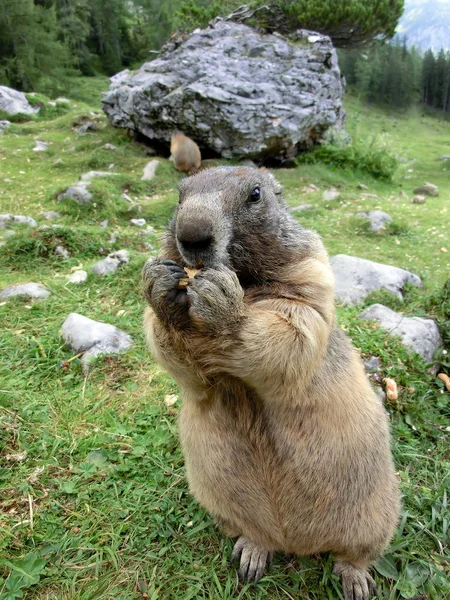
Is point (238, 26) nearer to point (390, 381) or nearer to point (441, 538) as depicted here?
point (390, 381)

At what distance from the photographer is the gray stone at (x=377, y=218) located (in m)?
8.74

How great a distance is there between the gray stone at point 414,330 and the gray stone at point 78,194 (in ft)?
20.3

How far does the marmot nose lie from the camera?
1.93m

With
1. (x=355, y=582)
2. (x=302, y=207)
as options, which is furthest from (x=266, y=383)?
(x=302, y=207)

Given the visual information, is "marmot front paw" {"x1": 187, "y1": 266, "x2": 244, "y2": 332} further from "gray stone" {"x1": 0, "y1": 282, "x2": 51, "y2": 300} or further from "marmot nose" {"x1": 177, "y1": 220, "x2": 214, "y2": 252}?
"gray stone" {"x1": 0, "y1": 282, "x2": 51, "y2": 300}

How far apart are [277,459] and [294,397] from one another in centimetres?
40

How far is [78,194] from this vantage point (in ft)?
28.3

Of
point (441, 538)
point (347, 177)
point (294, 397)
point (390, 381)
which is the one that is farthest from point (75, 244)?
point (347, 177)

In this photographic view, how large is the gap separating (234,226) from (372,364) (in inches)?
97.6

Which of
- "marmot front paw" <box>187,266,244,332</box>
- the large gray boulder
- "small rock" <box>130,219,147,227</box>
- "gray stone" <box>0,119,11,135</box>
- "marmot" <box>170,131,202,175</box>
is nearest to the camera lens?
"marmot front paw" <box>187,266,244,332</box>

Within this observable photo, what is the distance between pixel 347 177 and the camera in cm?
1284

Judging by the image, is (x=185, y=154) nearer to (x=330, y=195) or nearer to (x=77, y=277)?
(x=330, y=195)

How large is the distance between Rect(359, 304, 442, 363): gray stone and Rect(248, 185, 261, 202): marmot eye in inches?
105

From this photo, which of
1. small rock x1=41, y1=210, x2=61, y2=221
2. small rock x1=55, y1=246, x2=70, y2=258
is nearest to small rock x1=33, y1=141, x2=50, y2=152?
small rock x1=41, y1=210, x2=61, y2=221
